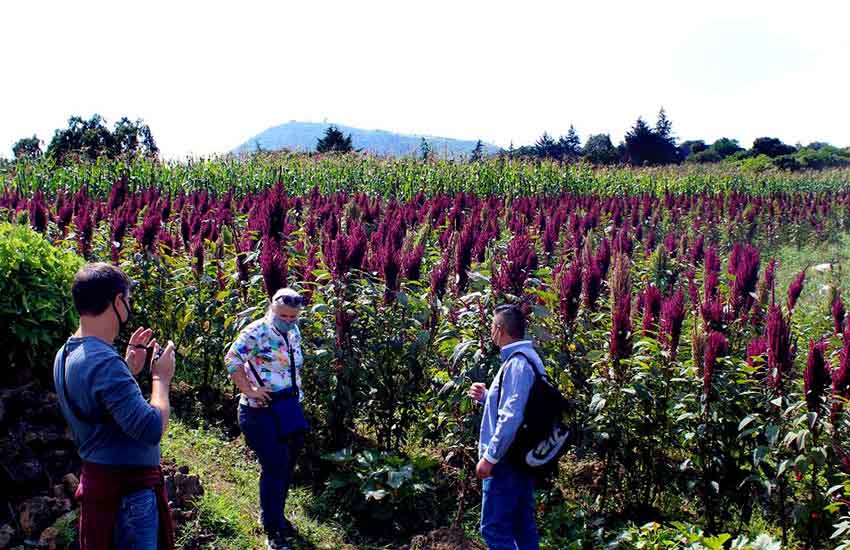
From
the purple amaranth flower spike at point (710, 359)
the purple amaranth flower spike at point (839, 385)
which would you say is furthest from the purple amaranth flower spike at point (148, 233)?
the purple amaranth flower spike at point (839, 385)

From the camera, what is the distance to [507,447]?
12.6 feet

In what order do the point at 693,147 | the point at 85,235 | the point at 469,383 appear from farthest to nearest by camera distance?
the point at 693,147 < the point at 85,235 < the point at 469,383

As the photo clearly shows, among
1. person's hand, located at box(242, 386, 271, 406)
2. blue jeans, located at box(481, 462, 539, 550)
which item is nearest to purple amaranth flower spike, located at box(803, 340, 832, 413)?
blue jeans, located at box(481, 462, 539, 550)

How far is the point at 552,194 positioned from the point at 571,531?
662 inches

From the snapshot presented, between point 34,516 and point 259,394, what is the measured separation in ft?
4.71

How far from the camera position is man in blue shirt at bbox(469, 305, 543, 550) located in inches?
151

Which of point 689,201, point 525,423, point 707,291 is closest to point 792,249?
point 689,201

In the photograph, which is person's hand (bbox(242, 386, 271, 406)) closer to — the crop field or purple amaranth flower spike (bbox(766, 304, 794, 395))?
the crop field

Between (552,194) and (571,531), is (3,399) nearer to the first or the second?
(571,531)

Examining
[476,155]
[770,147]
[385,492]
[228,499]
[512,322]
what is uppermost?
[770,147]

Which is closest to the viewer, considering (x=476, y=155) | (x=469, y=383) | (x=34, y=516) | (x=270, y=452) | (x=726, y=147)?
(x=34, y=516)

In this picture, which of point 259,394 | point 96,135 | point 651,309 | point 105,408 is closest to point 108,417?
point 105,408

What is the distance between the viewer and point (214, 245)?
734 cm

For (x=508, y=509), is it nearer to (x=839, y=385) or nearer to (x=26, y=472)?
(x=839, y=385)
